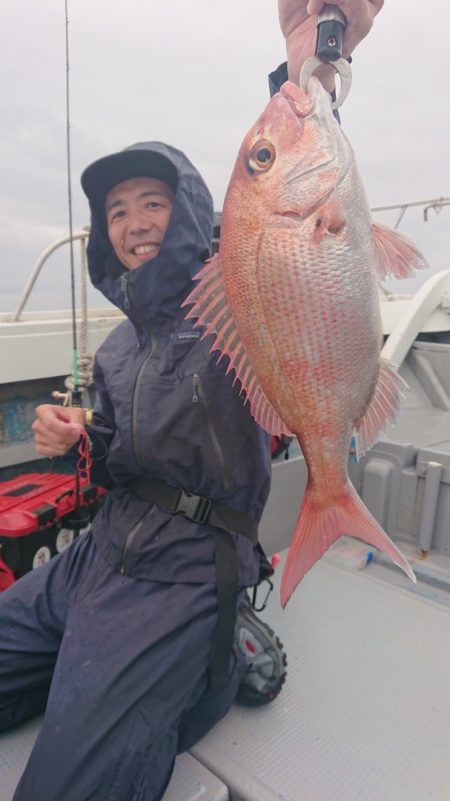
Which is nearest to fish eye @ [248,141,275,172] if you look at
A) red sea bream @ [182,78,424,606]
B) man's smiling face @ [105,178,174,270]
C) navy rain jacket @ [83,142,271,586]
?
red sea bream @ [182,78,424,606]

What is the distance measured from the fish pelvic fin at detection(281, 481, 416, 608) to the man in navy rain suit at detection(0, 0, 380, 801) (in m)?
0.39

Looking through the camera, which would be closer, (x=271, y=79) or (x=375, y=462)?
(x=271, y=79)

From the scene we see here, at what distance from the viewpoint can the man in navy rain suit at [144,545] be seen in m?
1.48

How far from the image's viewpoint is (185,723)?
1688 mm

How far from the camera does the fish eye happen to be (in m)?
1.27

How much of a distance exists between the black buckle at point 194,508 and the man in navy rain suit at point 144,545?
0.01m

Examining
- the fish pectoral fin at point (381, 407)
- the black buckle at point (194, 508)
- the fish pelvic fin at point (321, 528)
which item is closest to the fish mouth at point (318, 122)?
the fish pectoral fin at point (381, 407)

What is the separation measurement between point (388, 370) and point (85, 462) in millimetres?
1115

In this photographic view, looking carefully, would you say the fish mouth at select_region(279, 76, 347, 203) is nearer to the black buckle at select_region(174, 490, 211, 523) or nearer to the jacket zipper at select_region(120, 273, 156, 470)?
the jacket zipper at select_region(120, 273, 156, 470)

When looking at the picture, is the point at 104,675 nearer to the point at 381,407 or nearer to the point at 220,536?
the point at 220,536

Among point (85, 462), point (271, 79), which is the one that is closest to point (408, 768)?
point (85, 462)

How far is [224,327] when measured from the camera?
1323mm

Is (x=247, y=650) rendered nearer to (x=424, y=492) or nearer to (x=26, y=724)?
(x=26, y=724)

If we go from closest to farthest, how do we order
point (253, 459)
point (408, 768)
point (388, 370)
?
1. point (388, 370)
2. point (408, 768)
3. point (253, 459)
